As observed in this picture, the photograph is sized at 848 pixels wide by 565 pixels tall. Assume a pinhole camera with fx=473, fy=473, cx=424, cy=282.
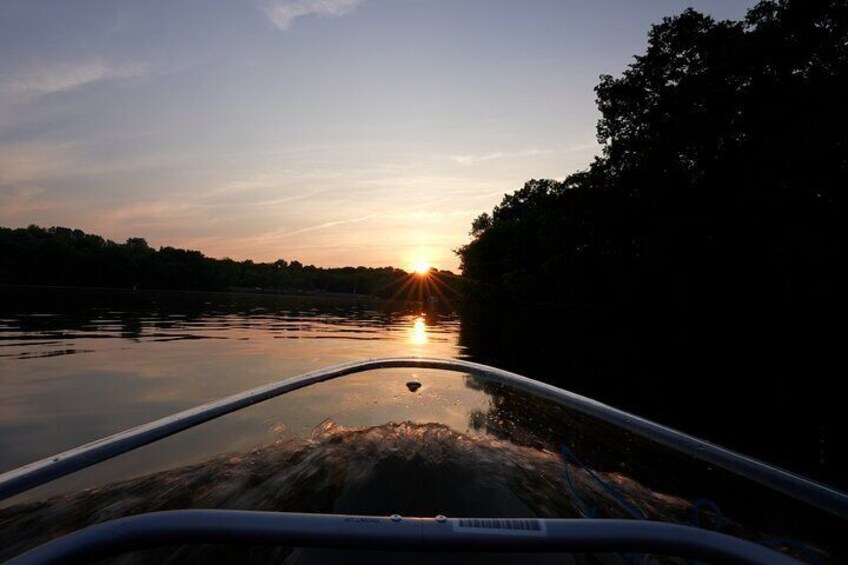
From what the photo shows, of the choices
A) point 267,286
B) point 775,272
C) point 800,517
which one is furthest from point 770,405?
point 267,286

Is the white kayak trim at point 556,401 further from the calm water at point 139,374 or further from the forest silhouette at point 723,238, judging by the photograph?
the forest silhouette at point 723,238

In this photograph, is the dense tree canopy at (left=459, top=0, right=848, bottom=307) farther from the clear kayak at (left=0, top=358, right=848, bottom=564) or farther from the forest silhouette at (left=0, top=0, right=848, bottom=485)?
the clear kayak at (left=0, top=358, right=848, bottom=564)

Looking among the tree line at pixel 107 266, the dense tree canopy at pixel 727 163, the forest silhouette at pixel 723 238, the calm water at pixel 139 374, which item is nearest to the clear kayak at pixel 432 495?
the calm water at pixel 139 374

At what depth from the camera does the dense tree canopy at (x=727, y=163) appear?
18125 millimetres

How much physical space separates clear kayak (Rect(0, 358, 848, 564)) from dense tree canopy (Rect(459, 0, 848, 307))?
57.9 ft

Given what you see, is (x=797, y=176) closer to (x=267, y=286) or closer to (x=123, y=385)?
(x=123, y=385)

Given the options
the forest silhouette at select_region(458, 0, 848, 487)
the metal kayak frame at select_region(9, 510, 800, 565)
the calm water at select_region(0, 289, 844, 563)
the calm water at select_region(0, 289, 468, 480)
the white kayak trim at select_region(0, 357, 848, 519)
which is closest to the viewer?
the metal kayak frame at select_region(9, 510, 800, 565)

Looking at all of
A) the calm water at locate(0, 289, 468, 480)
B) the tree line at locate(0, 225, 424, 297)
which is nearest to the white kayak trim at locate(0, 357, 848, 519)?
the calm water at locate(0, 289, 468, 480)

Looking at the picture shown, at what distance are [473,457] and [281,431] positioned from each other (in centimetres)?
223

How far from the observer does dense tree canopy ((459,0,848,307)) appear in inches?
714

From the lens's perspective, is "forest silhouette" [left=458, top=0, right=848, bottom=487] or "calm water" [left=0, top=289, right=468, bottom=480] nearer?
"calm water" [left=0, top=289, right=468, bottom=480]

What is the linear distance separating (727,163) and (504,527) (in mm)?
28106

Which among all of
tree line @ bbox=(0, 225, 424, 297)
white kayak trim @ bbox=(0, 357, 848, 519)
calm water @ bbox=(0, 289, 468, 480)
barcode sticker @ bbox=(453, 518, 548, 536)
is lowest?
calm water @ bbox=(0, 289, 468, 480)

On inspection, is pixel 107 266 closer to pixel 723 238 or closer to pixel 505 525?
pixel 723 238
